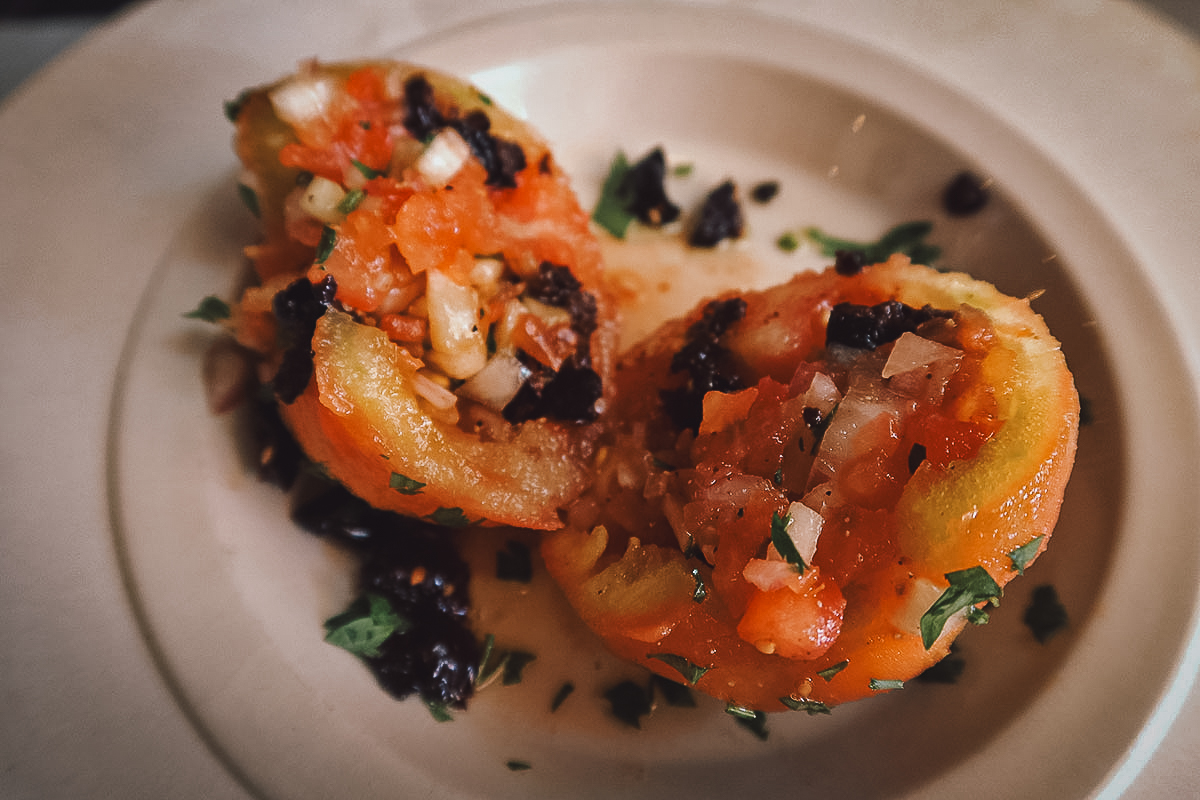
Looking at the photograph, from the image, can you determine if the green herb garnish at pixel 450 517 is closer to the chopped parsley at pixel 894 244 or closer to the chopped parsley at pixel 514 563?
the chopped parsley at pixel 514 563

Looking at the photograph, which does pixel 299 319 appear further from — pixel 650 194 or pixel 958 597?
pixel 958 597

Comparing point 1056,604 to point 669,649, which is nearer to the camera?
point 669,649

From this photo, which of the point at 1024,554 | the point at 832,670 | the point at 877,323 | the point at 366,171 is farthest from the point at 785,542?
the point at 366,171

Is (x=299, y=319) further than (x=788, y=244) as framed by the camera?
No

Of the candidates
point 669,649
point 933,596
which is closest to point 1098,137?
point 933,596

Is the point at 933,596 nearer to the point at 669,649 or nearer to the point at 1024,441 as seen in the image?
the point at 1024,441

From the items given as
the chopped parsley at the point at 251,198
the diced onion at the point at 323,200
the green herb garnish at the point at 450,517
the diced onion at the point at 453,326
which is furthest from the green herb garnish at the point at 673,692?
the chopped parsley at the point at 251,198

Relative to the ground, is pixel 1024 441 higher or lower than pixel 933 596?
higher
